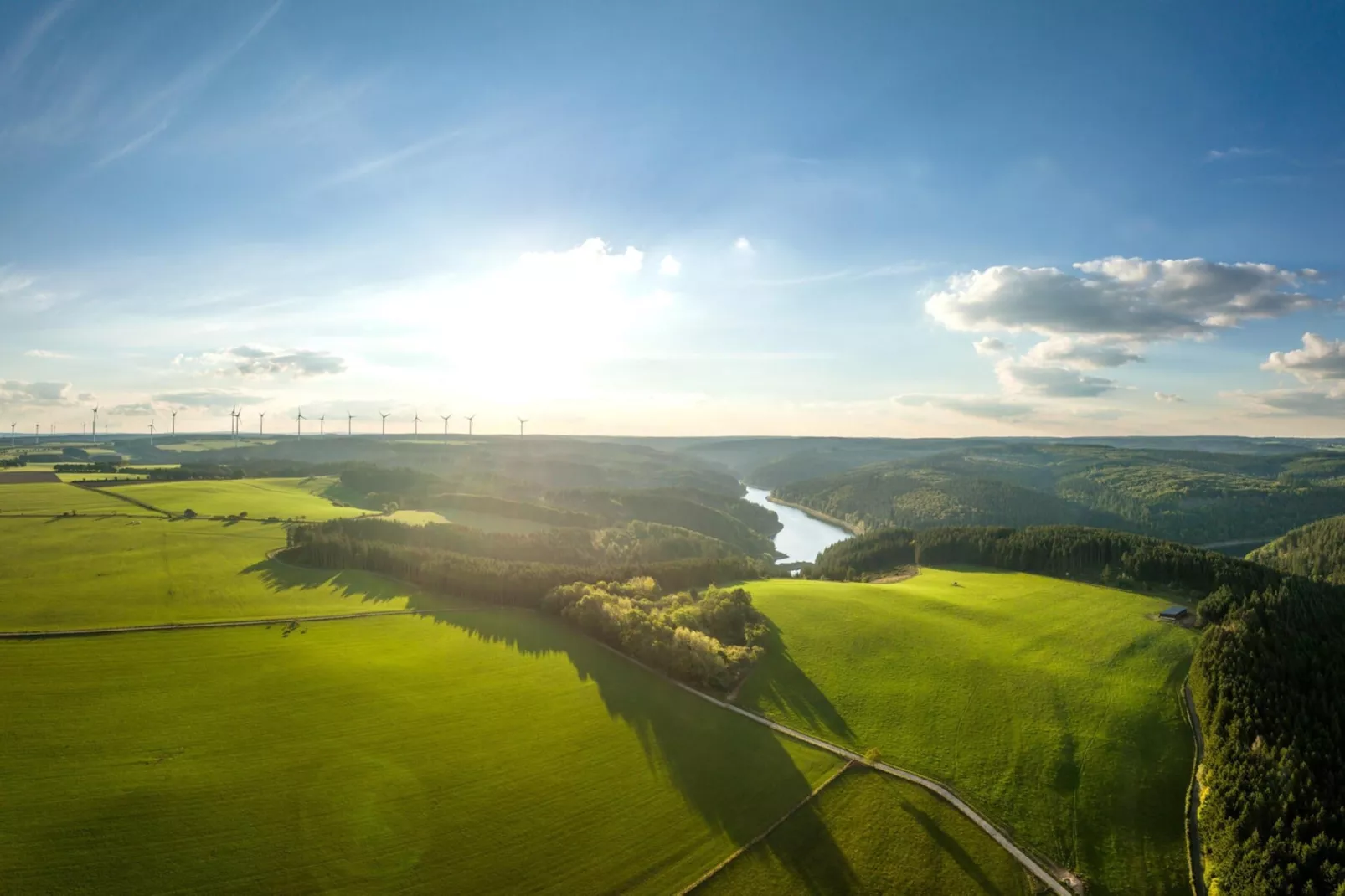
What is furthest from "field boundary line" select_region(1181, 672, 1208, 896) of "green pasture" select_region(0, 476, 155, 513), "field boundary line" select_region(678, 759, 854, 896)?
"green pasture" select_region(0, 476, 155, 513)

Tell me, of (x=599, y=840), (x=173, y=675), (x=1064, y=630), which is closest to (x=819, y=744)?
(x=599, y=840)

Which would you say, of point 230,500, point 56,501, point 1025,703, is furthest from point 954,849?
point 56,501

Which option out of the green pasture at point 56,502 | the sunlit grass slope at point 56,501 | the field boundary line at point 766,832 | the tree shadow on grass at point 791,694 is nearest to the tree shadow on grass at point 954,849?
the field boundary line at point 766,832

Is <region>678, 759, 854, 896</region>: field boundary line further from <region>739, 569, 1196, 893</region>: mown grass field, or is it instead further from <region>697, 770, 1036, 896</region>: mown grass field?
<region>739, 569, 1196, 893</region>: mown grass field

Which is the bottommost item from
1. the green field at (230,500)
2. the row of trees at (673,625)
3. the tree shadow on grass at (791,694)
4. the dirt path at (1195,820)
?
the dirt path at (1195,820)

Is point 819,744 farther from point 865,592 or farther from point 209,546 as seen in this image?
point 209,546

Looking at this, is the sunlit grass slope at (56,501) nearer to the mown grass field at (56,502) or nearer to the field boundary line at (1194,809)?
the mown grass field at (56,502)
